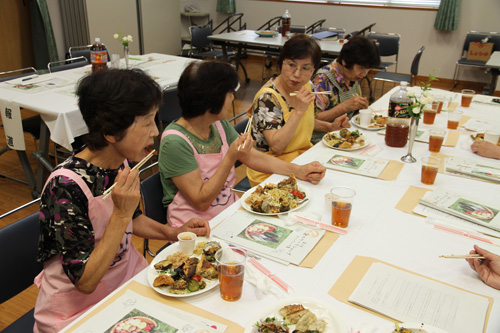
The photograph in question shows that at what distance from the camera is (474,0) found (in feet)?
22.5

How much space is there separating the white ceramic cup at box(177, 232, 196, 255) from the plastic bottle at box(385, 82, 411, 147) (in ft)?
4.92

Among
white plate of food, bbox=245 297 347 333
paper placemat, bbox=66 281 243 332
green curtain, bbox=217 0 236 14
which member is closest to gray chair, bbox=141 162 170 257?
paper placemat, bbox=66 281 243 332

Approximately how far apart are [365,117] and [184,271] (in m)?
1.90

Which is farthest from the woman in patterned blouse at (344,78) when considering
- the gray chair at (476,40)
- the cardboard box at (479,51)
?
the cardboard box at (479,51)

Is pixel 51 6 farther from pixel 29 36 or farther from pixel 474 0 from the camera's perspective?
pixel 474 0

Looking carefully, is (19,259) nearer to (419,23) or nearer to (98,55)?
(98,55)

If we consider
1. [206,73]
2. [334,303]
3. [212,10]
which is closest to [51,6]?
[212,10]

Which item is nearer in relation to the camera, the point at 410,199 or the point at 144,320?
the point at 144,320

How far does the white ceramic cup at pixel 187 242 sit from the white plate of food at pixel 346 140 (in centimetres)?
123

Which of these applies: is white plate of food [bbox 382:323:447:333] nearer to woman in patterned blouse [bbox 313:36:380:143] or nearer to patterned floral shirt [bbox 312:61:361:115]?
woman in patterned blouse [bbox 313:36:380:143]

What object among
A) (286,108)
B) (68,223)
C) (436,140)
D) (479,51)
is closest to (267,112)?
(286,108)

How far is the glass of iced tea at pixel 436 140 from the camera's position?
7.68ft

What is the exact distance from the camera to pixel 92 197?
1.35 m

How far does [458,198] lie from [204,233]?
1095mm
